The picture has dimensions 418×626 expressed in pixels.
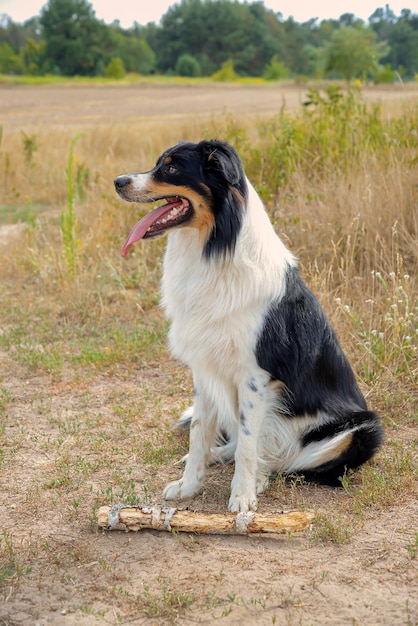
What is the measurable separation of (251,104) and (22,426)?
2065cm

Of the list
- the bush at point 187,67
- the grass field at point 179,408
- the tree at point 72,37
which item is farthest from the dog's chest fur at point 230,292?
the bush at point 187,67

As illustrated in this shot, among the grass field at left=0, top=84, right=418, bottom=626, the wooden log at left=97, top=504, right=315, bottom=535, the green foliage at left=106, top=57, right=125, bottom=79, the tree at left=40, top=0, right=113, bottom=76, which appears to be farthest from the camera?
the tree at left=40, top=0, right=113, bottom=76

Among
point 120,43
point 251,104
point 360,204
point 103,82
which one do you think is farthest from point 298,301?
point 120,43

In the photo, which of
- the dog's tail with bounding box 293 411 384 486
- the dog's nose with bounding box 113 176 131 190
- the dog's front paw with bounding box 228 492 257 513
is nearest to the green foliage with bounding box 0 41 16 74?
the dog's nose with bounding box 113 176 131 190

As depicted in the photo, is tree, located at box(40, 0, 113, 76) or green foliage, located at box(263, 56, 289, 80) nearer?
tree, located at box(40, 0, 113, 76)

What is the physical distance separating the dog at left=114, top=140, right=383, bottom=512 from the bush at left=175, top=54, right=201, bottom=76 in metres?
45.3

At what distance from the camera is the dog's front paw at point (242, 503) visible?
3.32 meters

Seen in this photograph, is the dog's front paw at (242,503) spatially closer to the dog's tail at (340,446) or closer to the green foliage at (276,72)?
the dog's tail at (340,446)

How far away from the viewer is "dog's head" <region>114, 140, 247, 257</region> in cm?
309

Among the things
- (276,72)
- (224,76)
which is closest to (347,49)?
(224,76)

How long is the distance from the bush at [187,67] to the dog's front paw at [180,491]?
4554 cm

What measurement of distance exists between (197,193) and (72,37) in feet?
139

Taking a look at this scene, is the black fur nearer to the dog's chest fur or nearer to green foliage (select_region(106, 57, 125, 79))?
the dog's chest fur

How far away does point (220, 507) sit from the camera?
135 inches
